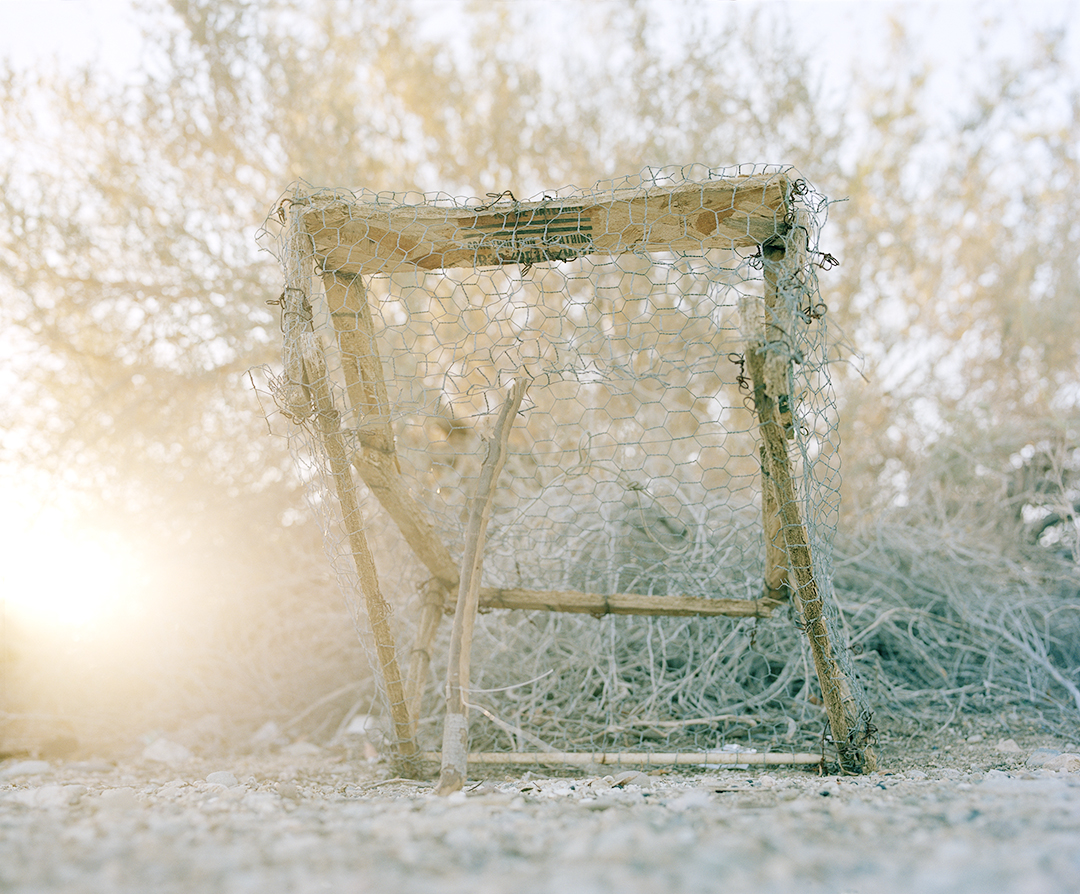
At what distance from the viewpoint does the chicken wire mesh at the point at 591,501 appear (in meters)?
2.45

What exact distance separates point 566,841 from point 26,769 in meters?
3.05

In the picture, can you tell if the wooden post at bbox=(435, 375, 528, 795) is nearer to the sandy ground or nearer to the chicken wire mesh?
the chicken wire mesh

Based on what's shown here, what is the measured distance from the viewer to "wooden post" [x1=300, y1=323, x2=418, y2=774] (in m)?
2.43

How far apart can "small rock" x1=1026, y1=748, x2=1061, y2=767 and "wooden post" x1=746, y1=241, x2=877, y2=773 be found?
23.3 inches

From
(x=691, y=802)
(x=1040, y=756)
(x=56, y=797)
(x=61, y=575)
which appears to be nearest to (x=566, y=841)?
(x=691, y=802)

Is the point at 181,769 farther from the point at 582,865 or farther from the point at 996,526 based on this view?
the point at 996,526

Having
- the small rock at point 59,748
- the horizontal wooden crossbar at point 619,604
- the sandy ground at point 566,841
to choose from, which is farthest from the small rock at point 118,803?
the small rock at point 59,748

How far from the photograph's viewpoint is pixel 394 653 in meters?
2.78

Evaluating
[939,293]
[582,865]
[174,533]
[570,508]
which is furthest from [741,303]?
[939,293]

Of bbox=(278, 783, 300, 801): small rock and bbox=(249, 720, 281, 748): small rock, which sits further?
bbox=(249, 720, 281, 748): small rock

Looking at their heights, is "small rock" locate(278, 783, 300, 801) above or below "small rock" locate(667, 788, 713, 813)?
Result: above

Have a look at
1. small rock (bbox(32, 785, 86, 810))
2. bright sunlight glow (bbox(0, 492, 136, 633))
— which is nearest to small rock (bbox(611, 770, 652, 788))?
small rock (bbox(32, 785, 86, 810))

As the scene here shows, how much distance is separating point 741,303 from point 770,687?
1820 mm

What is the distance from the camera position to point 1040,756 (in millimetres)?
2818
